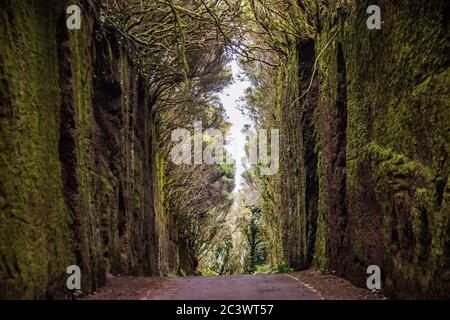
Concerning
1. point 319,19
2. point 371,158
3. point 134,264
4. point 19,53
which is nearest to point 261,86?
point 319,19

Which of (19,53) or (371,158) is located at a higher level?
(19,53)

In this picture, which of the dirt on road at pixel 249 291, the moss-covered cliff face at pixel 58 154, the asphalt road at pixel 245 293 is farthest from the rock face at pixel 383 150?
the moss-covered cliff face at pixel 58 154

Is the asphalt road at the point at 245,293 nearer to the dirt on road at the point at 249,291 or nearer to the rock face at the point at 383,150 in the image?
the dirt on road at the point at 249,291

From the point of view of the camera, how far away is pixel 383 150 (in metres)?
5.47

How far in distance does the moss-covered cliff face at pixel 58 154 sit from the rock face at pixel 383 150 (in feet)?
10.2

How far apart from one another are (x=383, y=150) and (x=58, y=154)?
3.59 m

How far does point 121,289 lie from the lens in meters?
6.59

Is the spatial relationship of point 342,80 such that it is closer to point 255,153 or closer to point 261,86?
point 261,86

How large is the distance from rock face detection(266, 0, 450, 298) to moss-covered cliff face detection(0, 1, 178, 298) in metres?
3.11

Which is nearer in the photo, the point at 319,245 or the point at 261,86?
the point at 319,245

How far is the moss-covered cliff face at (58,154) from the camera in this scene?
4.04 m

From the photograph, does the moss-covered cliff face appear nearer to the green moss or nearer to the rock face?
the green moss

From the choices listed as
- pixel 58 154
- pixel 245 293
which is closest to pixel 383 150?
pixel 245 293
